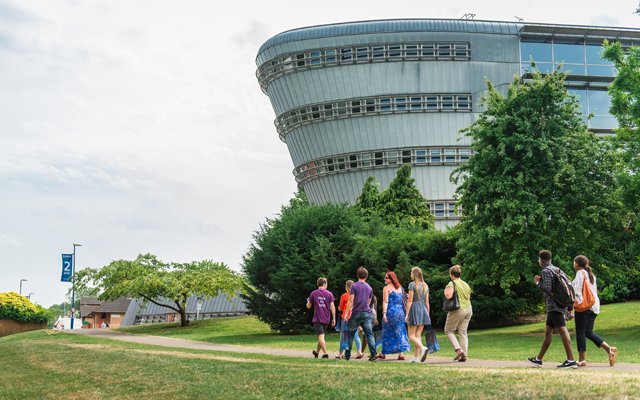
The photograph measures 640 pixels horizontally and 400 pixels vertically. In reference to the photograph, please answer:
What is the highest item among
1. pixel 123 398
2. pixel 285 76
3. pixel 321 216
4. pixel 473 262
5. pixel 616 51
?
pixel 285 76

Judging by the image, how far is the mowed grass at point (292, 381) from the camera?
444 inches

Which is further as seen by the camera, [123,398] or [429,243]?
[429,243]

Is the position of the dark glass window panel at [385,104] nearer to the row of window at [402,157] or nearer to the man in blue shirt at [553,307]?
the row of window at [402,157]

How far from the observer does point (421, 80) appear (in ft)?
212

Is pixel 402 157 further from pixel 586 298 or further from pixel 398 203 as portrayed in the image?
pixel 586 298

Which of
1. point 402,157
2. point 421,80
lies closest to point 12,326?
point 402,157

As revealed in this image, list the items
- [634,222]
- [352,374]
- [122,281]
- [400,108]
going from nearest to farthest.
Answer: [352,374], [634,222], [122,281], [400,108]

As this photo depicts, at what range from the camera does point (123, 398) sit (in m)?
14.4

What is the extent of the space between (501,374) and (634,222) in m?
19.0

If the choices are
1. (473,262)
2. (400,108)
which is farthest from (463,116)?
(473,262)

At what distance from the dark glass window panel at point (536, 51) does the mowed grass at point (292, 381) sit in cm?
5036

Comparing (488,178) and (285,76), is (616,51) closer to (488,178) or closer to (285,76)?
(488,178)

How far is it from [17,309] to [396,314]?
161ft

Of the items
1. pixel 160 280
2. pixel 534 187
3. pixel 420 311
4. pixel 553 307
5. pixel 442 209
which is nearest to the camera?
pixel 553 307
